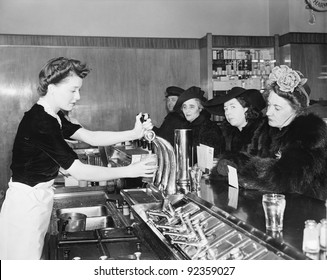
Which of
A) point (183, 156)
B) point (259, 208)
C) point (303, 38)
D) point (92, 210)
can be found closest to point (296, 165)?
point (259, 208)

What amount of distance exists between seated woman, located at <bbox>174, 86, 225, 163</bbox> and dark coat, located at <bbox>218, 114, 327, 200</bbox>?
5.11ft

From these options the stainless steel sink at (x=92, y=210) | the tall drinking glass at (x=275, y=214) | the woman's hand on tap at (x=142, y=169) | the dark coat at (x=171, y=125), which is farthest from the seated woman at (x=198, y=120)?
the tall drinking glass at (x=275, y=214)

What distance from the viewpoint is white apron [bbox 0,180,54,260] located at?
1959mm

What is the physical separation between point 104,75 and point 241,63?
2.00 meters

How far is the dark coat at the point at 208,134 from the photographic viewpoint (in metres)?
3.59

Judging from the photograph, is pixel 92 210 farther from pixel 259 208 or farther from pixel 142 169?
pixel 259 208

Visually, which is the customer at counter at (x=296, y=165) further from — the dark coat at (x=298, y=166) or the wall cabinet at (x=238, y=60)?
the wall cabinet at (x=238, y=60)

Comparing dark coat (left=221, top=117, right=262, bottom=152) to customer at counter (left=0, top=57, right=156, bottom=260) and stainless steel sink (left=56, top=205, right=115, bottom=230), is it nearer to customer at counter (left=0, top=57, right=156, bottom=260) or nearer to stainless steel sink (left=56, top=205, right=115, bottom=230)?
stainless steel sink (left=56, top=205, right=115, bottom=230)

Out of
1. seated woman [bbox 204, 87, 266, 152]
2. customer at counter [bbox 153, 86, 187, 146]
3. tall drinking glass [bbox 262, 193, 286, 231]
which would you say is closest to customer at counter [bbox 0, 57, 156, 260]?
tall drinking glass [bbox 262, 193, 286, 231]

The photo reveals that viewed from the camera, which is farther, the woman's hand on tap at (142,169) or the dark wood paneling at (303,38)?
the dark wood paneling at (303,38)

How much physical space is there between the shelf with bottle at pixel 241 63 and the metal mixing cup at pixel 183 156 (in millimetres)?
4294

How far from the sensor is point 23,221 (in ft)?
6.42

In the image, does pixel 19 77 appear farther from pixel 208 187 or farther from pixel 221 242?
pixel 221 242
